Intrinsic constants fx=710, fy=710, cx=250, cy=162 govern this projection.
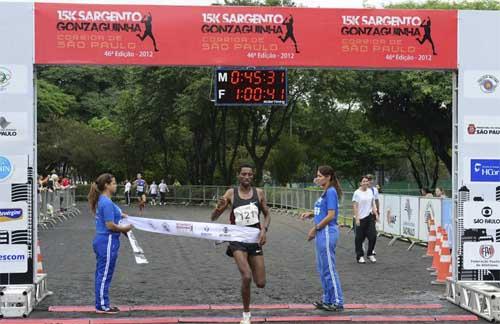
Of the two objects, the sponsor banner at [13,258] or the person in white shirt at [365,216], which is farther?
the person in white shirt at [365,216]

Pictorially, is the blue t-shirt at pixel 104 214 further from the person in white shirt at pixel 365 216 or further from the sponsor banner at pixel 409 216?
the sponsor banner at pixel 409 216

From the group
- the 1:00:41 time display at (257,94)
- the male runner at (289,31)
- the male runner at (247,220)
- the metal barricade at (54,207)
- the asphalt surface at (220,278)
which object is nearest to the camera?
the male runner at (247,220)

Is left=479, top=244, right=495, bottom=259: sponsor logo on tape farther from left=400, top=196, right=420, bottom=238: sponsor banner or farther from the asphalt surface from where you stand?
left=400, top=196, right=420, bottom=238: sponsor banner

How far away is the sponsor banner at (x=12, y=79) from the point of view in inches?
369

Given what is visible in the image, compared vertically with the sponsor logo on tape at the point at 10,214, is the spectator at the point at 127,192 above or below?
below

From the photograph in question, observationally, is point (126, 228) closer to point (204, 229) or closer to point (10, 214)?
point (204, 229)

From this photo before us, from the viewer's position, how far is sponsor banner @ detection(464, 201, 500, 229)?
980 cm

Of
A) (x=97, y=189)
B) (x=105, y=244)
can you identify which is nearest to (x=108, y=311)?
(x=105, y=244)

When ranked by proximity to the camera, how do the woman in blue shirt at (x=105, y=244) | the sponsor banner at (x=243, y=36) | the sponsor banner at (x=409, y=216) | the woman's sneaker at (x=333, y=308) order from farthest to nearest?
A: the sponsor banner at (x=409, y=216)
the sponsor banner at (x=243, y=36)
the woman's sneaker at (x=333, y=308)
the woman in blue shirt at (x=105, y=244)

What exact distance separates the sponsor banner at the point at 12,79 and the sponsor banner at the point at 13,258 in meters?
2.05

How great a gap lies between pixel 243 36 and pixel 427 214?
9.44 metres

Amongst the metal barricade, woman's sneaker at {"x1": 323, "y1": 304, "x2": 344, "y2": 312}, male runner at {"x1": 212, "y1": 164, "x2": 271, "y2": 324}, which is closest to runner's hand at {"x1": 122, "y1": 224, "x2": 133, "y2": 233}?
male runner at {"x1": 212, "y1": 164, "x2": 271, "y2": 324}

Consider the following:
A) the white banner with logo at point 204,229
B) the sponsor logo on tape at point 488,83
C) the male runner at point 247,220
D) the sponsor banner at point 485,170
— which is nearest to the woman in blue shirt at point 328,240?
the male runner at point 247,220

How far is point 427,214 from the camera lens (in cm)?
1748
